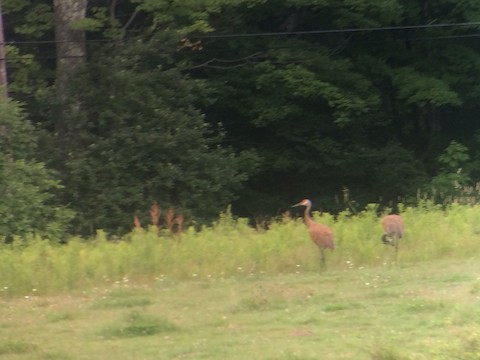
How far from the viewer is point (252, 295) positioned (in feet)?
34.0

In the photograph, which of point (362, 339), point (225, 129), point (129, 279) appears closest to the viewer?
point (362, 339)

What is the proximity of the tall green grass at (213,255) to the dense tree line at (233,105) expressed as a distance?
5.98 meters

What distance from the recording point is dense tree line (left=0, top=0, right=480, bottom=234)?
22.2m

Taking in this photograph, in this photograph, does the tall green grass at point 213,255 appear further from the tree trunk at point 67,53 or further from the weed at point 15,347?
the tree trunk at point 67,53

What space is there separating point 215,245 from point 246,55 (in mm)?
14053

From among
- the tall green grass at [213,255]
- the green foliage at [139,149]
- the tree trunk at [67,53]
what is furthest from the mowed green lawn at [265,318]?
the tree trunk at [67,53]

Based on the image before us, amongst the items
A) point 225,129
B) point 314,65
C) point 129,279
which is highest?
point 314,65

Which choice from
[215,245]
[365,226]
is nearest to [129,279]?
[215,245]

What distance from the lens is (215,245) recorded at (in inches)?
527

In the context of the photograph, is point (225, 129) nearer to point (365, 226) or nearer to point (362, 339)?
point (365, 226)

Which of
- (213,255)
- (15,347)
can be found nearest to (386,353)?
(15,347)

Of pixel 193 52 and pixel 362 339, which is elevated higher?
pixel 193 52

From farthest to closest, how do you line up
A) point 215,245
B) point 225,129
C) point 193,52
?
point 225,129
point 193,52
point 215,245

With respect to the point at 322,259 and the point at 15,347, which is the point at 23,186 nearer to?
the point at 322,259
